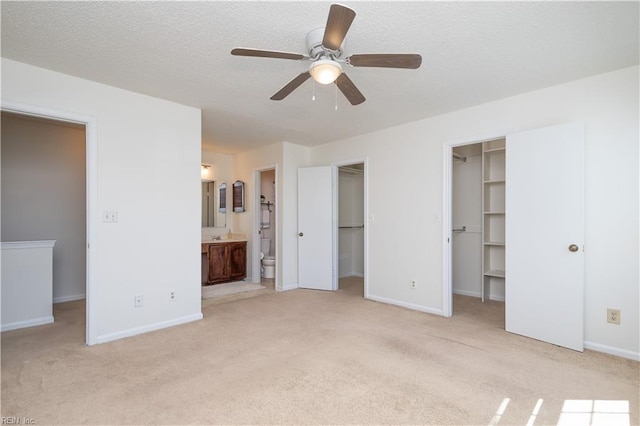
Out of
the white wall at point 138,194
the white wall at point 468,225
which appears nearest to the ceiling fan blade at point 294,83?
the white wall at point 138,194

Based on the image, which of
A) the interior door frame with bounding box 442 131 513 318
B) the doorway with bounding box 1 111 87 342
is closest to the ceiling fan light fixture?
the interior door frame with bounding box 442 131 513 318

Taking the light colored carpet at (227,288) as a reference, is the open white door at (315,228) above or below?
above

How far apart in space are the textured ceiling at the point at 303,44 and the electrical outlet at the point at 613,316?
2018mm

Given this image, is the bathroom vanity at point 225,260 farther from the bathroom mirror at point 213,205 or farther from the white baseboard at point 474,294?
the white baseboard at point 474,294

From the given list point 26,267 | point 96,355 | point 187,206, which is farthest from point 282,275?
point 26,267

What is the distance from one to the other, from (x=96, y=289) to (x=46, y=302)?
3.67 feet

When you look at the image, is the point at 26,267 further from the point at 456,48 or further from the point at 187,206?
the point at 456,48

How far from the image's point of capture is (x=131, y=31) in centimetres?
212

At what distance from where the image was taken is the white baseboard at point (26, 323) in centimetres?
328

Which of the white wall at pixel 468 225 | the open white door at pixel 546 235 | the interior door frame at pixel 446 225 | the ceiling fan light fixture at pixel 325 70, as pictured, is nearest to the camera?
the ceiling fan light fixture at pixel 325 70

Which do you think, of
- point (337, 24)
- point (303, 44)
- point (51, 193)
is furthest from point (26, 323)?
point (337, 24)

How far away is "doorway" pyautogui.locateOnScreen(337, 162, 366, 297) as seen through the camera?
6363 mm

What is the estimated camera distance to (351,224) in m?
6.54

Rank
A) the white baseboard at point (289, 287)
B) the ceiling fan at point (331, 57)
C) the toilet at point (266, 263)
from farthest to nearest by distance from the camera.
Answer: the toilet at point (266, 263) → the white baseboard at point (289, 287) → the ceiling fan at point (331, 57)
